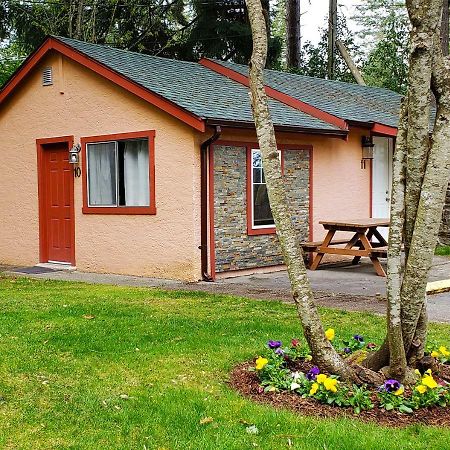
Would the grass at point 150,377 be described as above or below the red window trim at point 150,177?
below

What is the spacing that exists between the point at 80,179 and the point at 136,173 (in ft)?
4.35

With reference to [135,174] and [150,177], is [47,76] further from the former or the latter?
[150,177]

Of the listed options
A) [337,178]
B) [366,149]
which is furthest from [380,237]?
[366,149]

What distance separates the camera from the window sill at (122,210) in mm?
10902

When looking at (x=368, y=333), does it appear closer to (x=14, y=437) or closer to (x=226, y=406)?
(x=226, y=406)

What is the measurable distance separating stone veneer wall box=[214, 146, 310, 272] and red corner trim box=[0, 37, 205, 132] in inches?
30.0

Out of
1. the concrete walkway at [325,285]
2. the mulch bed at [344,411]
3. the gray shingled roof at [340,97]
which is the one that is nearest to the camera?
the mulch bed at [344,411]

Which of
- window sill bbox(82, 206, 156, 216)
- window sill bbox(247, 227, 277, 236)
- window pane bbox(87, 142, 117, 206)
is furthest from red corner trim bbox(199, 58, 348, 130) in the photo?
window sill bbox(82, 206, 156, 216)

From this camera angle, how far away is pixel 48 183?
12.8 meters

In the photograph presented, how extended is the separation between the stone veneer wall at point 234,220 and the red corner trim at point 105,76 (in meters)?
0.76

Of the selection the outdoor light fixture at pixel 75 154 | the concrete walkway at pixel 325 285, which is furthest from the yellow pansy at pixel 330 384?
the outdoor light fixture at pixel 75 154

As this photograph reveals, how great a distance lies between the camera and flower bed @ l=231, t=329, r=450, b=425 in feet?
13.5

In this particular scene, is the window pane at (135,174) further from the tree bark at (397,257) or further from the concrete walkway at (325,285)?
the tree bark at (397,257)

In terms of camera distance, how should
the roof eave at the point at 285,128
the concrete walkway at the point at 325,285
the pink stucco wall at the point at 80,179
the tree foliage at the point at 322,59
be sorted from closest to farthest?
the concrete walkway at the point at 325,285, the roof eave at the point at 285,128, the pink stucco wall at the point at 80,179, the tree foliage at the point at 322,59
